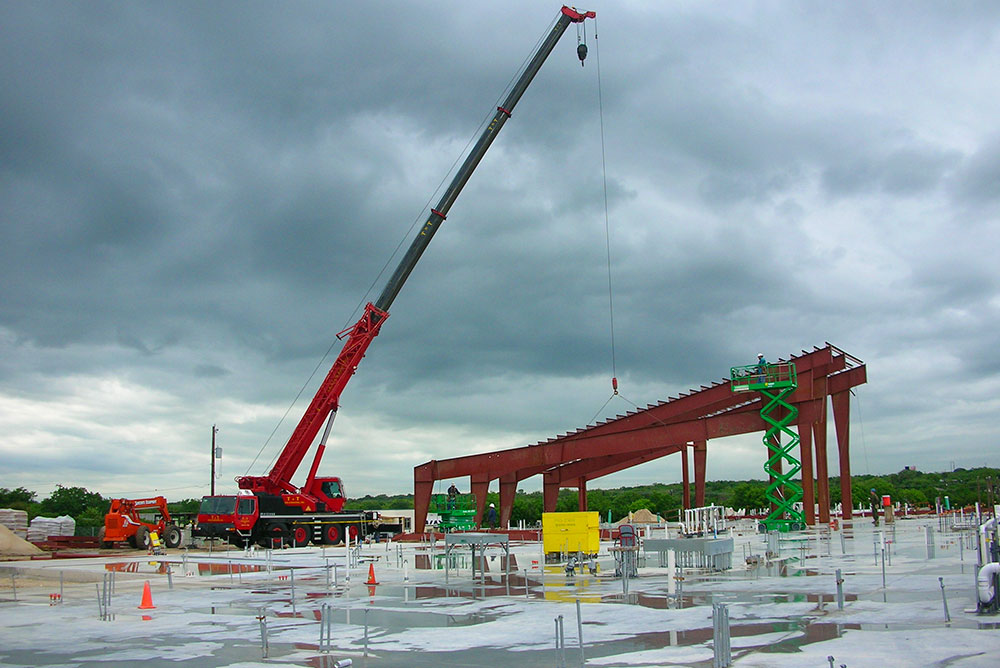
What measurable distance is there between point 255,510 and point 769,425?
26340 millimetres

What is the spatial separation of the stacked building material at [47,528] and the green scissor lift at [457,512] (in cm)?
3124

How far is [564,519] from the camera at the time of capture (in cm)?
2570

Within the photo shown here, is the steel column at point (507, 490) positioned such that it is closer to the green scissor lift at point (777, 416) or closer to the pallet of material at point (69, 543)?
the green scissor lift at point (777, 416)

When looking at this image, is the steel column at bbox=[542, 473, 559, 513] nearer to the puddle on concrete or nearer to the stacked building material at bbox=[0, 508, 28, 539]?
the puddle on concrete

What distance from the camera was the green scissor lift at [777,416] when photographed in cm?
3972

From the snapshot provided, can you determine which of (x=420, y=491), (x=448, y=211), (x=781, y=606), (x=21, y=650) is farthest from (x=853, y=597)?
(x=420, y=491)

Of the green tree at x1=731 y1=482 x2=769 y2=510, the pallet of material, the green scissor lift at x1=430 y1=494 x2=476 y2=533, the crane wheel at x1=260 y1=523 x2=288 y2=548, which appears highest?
the green scissor lift at x1=430 y1=494 x2=476 y2=533

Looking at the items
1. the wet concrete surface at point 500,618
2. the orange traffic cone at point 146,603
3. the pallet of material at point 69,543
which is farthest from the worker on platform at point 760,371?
the pallet of material at point 69,543

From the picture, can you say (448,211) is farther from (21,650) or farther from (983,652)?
(983,652)

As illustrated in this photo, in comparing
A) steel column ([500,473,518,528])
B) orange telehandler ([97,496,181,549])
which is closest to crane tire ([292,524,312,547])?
orange telehandler ([97,496,181,549])

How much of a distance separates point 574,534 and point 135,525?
102 ft

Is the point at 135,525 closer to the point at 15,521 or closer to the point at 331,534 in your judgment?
the point at 331,534

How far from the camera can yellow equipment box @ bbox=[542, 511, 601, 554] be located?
25.3 meters

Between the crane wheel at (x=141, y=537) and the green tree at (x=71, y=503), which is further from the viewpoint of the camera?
the green tree at (x=71, y=503)
